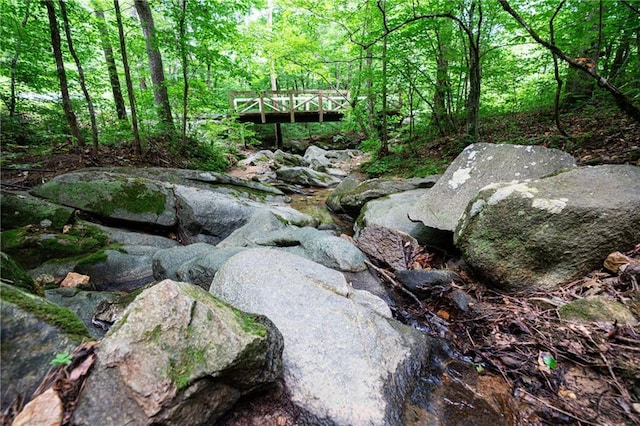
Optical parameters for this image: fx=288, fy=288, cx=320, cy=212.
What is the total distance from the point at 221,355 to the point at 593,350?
2.51m

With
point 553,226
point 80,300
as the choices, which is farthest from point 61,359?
point 553,226

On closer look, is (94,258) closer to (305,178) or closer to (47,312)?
(47,312)

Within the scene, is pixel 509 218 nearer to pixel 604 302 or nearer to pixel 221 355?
pixel 604 302

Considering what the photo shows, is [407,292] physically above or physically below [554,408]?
above

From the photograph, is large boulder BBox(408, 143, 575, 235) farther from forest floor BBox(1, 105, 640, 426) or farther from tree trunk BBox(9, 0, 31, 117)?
tree trunk BBox(9, 0, 31, 117)

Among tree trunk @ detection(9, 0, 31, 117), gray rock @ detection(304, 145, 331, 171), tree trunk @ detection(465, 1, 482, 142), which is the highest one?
tree trunk @ detection(9, 0, 31, 117)

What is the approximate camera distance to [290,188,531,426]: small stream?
195 cm

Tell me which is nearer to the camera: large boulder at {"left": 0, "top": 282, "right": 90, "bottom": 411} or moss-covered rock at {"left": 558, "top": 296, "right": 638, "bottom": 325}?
large boulder at {"left": 0, "top": 282, "right": 90, "bottom": 411}

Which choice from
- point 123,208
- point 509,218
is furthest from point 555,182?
point 123,208

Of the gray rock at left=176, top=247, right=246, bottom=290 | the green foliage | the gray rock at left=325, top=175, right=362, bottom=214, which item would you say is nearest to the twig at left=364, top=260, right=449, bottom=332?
the gray rock at left=176, top=247, right=246, bottom=290

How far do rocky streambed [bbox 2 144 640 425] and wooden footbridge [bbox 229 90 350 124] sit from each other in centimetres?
1118

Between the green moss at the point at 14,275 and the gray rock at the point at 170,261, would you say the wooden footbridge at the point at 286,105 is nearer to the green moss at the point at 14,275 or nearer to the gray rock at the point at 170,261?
the gray rock at the point at 170,261

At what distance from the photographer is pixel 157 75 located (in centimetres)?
914

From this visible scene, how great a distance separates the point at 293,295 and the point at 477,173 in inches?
148
